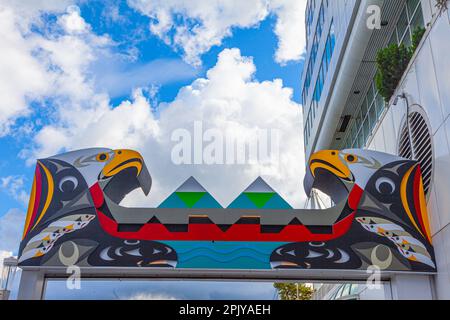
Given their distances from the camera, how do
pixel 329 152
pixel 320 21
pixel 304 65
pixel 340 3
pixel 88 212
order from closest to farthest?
pixel 88 212 → pixel 329 152 → pixel 340 3 → pixel 320 21 → pixel 304 65

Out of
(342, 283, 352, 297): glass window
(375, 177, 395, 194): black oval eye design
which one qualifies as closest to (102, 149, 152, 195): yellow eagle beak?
(375, 177, 395, 194): black oval eye design

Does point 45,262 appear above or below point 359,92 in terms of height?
below

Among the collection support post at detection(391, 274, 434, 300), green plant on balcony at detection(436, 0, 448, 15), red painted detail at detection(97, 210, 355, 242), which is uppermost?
green plant on balcony at detection(436, 0, 448, 15)

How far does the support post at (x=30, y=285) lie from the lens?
11.9 meters

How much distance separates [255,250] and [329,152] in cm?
341

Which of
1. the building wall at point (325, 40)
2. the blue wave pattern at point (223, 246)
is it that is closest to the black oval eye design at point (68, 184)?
the blue wave pattern at point (223, 246)

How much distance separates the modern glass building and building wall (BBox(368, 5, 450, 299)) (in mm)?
22

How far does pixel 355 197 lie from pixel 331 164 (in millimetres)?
1188

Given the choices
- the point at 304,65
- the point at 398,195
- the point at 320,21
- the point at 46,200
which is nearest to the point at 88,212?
the point at 46,200

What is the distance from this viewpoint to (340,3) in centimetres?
2322

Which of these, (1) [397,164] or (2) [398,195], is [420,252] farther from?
(1) [397,164]

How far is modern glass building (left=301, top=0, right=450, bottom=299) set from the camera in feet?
38.4

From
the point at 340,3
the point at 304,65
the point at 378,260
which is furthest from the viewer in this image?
the point at 304,65

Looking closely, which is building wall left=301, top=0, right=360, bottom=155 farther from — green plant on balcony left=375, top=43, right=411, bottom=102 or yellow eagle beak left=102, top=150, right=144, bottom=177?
yellow eagle beak left=102, top=150, right=144, bottom=177
